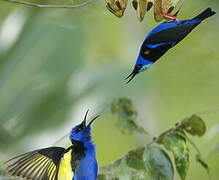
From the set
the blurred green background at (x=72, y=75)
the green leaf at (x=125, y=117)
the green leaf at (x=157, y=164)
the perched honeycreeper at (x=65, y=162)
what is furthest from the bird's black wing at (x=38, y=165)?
the blurred green background at (x=72, y=75)

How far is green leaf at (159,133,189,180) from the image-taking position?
2.95ft

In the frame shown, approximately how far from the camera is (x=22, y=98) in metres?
1.95

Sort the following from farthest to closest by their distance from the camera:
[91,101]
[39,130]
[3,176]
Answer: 1. [91,101]
2. [39,130]
3. [3,176]

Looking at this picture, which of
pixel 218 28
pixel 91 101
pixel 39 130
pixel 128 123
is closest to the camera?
pixel 128 123

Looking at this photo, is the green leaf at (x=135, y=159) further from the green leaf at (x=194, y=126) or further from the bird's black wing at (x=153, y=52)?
the bird's black wing at (x=153, y=52)

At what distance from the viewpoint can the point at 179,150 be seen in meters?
0.97

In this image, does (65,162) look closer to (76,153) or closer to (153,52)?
(76,153)

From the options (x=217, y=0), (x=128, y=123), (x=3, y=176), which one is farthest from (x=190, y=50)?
(x=3, y=176)

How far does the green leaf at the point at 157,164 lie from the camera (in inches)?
36.3

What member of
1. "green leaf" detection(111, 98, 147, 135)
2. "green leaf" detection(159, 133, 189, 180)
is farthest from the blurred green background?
"green leaf" detection(159, 133, 189, 180)

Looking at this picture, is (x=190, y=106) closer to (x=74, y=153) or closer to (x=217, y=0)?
(x=217, y=0)

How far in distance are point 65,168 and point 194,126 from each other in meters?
0.46

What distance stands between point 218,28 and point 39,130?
2.15 ft

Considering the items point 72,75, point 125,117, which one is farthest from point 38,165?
point 72,75
